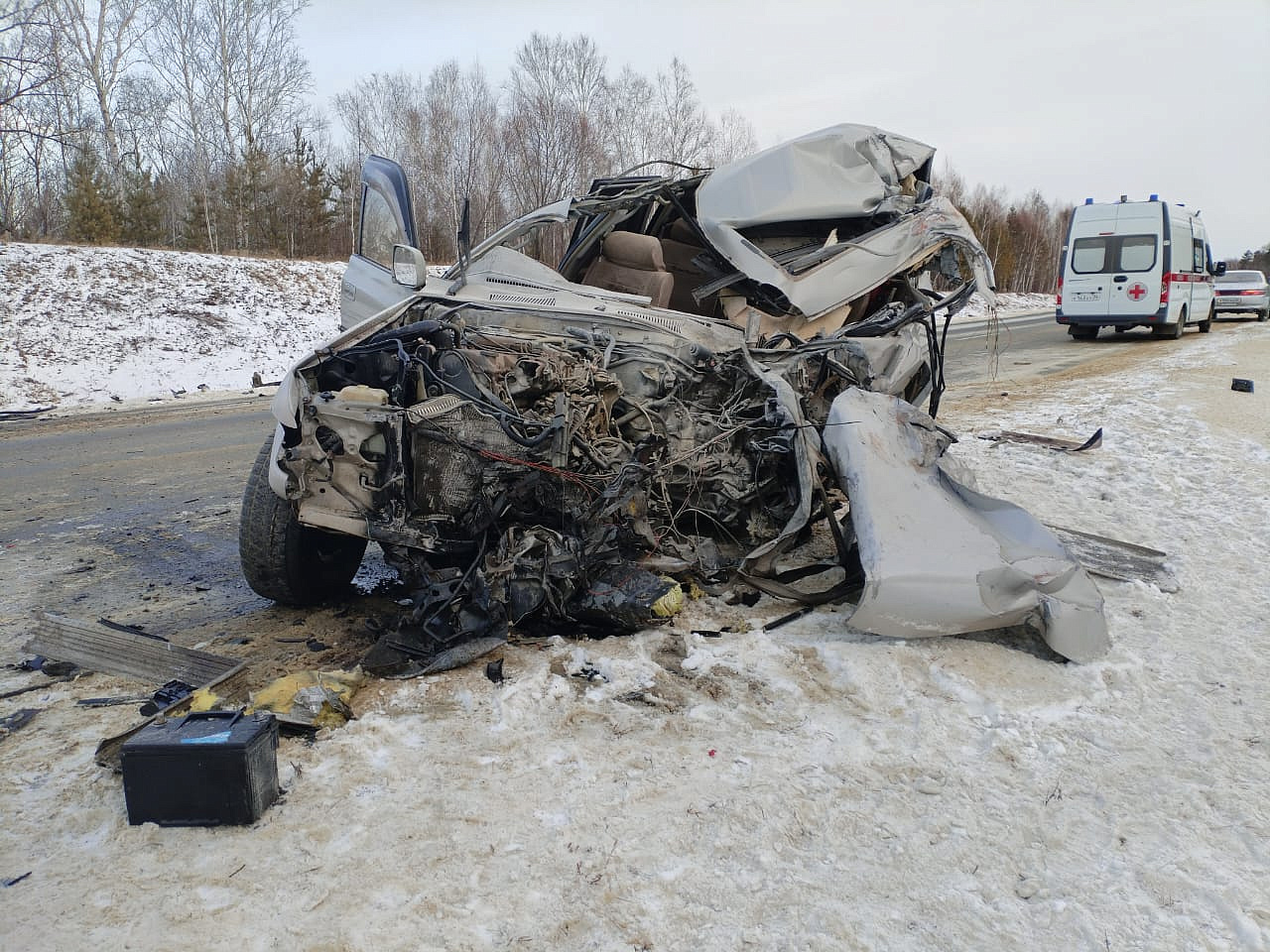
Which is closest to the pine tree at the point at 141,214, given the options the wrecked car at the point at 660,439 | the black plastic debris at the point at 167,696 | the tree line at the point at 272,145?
the tree line at the point at 272,145

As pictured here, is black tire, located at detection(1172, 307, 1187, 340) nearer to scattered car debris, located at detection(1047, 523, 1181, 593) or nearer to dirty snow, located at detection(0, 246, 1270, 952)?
scattered car debris, located at detection(1047, 523, 1181, 593)

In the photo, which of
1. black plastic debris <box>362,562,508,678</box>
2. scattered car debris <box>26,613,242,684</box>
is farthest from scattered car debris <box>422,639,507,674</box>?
scattered car debris <box>26,613,242,684</box>

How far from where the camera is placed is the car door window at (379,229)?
4691mm

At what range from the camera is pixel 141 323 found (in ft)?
51.2

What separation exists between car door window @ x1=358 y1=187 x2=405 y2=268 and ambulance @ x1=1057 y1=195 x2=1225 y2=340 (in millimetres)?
13254

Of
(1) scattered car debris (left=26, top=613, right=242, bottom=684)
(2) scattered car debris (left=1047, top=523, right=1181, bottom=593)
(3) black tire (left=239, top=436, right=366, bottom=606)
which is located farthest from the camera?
(2) scattered car debris (left=1047, top=523, right=1181, bottom=593)

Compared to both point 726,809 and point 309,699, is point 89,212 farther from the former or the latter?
point 726,809

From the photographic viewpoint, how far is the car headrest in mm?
5102

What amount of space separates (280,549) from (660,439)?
175 cm

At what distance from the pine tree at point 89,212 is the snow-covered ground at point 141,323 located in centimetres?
341

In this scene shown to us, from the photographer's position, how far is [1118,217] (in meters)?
14.1

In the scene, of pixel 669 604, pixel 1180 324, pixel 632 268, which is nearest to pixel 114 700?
pixel 669 604

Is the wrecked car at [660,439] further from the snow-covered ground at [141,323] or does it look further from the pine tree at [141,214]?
the pine tree at [141,214]

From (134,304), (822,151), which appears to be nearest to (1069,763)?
(822,151)
